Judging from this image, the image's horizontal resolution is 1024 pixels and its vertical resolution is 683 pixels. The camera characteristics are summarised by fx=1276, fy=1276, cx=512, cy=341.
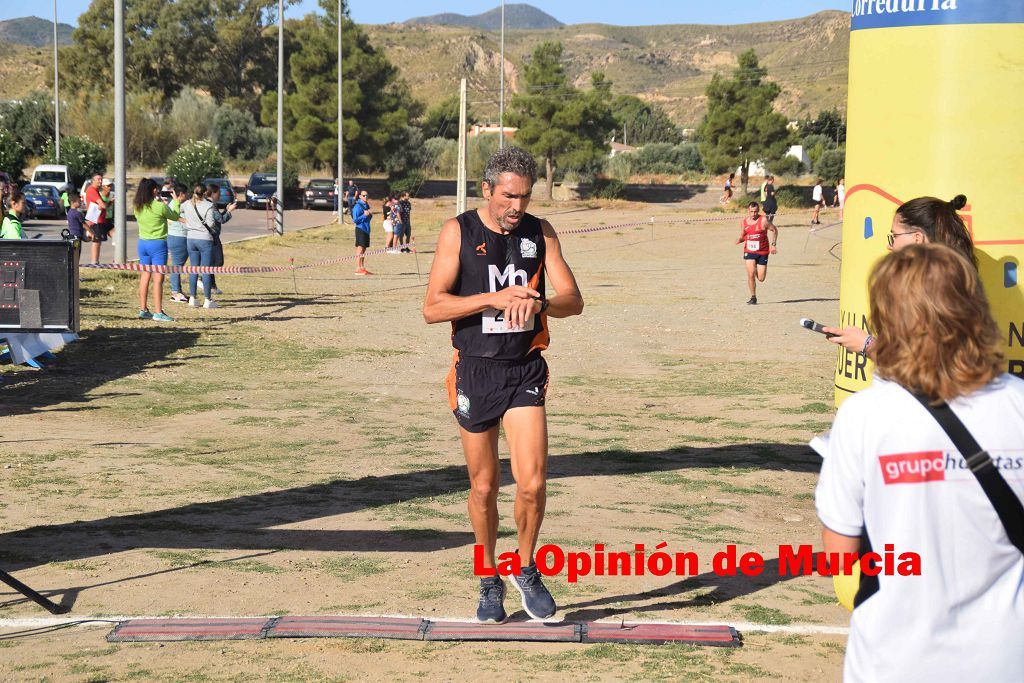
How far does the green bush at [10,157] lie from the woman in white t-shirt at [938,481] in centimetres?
5309

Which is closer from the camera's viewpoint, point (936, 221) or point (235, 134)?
point (936, 221)

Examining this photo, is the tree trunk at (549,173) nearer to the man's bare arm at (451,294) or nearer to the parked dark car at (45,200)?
the parked dark car at (45,200)

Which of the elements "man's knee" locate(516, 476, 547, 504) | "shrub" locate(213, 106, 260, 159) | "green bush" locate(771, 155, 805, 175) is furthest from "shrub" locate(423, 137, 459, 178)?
"man's knee" locate(516, 476, 547, 504)

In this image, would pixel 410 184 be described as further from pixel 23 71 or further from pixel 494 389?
pixel 23 71

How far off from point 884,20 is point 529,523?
2799mm

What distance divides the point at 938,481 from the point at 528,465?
9.20ft

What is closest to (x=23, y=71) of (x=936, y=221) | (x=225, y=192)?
(x=225, y=192)

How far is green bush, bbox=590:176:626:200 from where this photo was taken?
68.4 meters

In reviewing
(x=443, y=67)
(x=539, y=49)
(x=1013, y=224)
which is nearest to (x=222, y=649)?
(x=1013, y=224)

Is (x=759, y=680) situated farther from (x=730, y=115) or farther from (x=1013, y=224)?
(x=730, y=115)

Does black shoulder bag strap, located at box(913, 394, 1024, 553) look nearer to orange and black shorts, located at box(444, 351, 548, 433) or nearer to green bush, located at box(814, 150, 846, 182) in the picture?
orange and black shorts, located at box(444, 351, 548, 433)

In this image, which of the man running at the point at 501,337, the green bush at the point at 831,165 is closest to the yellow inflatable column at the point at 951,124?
the man running at the point at 501,337

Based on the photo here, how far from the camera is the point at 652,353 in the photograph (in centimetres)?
1547

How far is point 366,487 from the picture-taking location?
8.31 meters
